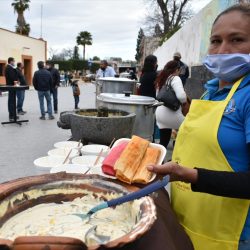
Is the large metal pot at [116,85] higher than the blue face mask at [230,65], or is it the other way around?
the blue face mask at [230,65]

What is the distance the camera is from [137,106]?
14.7ft

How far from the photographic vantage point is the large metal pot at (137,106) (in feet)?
14.2

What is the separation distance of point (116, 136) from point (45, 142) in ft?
13.9

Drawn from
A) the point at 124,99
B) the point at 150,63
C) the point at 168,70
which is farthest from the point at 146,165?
the point at 150,63

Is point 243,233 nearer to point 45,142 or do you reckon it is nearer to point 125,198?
point 125,198

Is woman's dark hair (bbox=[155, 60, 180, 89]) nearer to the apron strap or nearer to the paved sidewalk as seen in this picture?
the paved sidewalk

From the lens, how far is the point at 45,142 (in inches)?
276

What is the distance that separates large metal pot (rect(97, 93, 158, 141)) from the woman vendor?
2870 millimetres

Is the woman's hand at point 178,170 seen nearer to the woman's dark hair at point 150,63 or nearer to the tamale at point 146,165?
the tamale at point 146,165

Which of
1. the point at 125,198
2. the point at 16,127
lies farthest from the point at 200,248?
the point at 16,127

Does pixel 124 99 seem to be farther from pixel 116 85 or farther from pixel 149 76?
pixel 149 76

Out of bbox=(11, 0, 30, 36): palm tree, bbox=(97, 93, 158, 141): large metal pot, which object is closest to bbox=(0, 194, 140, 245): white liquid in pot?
bbox=(97, 93, 158, 141): large metal pot

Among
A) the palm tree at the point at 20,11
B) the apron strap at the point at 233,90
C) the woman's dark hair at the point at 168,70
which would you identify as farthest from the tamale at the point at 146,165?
the palm tree at the point at 20,11

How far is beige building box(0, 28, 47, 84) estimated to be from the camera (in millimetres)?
24469
